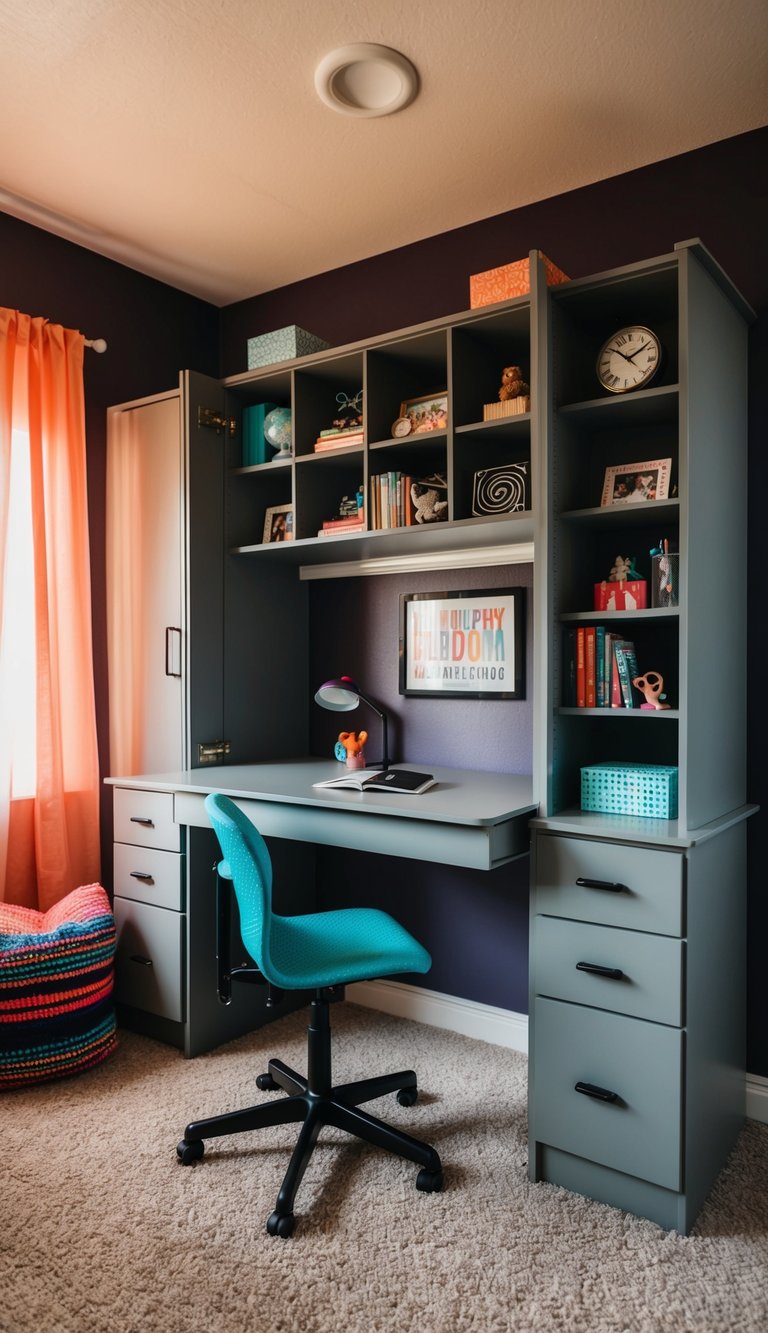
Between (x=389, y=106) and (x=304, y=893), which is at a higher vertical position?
(x=389, y=106)

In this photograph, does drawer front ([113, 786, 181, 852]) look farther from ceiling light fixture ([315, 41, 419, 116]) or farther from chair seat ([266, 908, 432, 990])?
ceiling light fixture ([315, 41, 419, 116])

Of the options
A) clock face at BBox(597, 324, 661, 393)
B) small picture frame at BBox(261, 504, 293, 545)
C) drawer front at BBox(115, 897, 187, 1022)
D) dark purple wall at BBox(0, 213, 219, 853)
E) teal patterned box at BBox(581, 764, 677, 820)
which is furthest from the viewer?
small picture frame at BBox(261, 504, 293, 545)

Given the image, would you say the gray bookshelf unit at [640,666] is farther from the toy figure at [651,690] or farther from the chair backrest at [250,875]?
the chair backrest at [250,875]

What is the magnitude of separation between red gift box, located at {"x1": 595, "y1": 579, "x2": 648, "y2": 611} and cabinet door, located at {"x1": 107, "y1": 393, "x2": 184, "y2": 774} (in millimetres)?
1425

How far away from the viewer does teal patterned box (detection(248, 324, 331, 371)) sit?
283 cm

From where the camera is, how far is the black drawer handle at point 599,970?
1.92m

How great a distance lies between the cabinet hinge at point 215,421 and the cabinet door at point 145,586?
0.27 feet

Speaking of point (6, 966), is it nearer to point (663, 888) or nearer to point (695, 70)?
point (663, 888)

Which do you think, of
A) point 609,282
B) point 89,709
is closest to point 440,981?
point 89,709

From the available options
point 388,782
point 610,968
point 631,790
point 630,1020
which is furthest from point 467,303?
point 630,1020

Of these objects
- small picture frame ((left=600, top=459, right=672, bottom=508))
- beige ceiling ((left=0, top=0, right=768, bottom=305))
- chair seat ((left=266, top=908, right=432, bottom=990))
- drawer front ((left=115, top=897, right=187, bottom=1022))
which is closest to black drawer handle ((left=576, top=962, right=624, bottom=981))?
chair seat ((left=266, top=908, right=432, bottom=990))

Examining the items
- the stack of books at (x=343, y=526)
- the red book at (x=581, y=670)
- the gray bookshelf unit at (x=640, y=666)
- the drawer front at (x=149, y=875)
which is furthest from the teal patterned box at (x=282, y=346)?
the drawer front at (x=149, y=875)

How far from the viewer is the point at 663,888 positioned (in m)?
1.88

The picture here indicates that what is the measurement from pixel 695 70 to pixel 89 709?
8.36 feet
